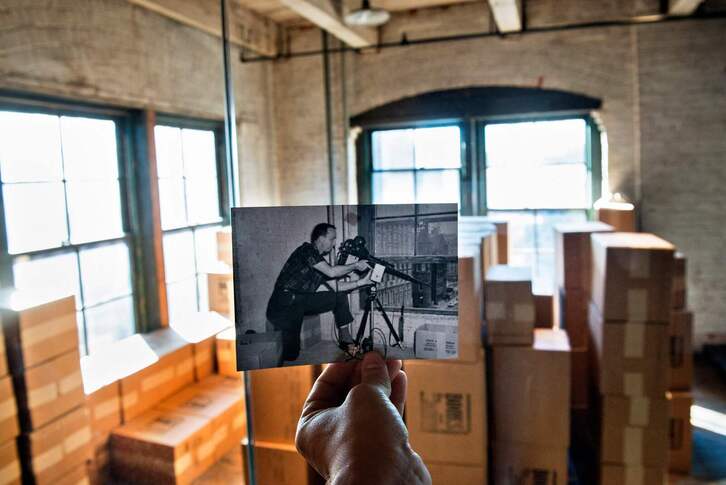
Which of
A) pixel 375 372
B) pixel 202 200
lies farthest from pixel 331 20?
pixel 375 372

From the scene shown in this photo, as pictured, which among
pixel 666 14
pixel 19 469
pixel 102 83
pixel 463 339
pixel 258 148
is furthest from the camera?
pixel 258 148

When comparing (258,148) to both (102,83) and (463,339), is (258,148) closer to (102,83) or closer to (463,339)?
(102,83)

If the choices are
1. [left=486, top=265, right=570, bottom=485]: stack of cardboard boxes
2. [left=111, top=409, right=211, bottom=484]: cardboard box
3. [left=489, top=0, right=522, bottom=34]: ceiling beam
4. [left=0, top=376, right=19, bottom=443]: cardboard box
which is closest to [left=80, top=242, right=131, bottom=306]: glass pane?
[left=111, top=409, right=211, bottom=484]: cardboard box

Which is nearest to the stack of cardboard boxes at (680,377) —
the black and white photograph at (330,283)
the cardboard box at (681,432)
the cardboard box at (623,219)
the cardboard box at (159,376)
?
the cardboard box at (681,432)

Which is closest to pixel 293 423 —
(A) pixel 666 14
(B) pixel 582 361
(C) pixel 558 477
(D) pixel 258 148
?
(C) pixel 558 477

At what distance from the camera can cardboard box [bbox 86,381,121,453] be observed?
9.70 feet

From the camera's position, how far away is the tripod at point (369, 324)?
44.4 inches

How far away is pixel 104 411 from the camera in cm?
304

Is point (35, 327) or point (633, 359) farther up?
point (35, 327)

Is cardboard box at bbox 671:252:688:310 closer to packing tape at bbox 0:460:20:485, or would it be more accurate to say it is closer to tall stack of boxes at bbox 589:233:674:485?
tall stack of boxes at bbox 589:233:674:485

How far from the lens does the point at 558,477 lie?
2645 millimetres

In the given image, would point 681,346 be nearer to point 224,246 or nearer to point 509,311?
point 509,311

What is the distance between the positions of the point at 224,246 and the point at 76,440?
2.08 m

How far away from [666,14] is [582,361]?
3.08 m
